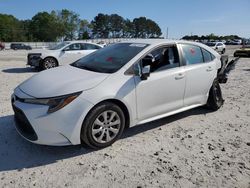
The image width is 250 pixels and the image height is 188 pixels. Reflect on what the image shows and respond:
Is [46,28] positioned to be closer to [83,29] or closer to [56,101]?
[83,29]

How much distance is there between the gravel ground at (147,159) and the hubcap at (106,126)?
A: 0.19m

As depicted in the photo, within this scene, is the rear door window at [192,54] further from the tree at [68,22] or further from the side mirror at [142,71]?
the tree at [68,22]

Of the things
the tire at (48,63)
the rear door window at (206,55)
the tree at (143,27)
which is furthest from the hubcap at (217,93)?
the tree at (143,27)

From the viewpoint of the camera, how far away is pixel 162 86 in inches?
172

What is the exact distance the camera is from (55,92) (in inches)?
139

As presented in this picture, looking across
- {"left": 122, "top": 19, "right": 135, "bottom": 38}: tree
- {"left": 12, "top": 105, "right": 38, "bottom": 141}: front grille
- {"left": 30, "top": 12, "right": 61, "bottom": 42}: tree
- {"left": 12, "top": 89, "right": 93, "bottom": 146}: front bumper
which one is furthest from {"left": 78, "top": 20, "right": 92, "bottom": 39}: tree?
{"left": 12, "top": 89, "right": 93, "bottom": 146}: front bumper

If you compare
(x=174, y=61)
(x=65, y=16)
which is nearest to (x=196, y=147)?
(x=174, y=61)

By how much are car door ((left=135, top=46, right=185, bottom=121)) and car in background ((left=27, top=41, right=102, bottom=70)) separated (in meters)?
8.52

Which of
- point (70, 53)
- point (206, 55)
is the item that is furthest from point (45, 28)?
point (206, 55)

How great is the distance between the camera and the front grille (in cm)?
355

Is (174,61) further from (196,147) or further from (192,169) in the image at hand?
(192,169)

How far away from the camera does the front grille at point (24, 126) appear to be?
3.55m

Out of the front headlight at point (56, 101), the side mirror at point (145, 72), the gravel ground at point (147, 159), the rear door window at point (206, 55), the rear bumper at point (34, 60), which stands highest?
the rear door window at point (206, 55)

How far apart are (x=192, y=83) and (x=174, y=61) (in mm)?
577
